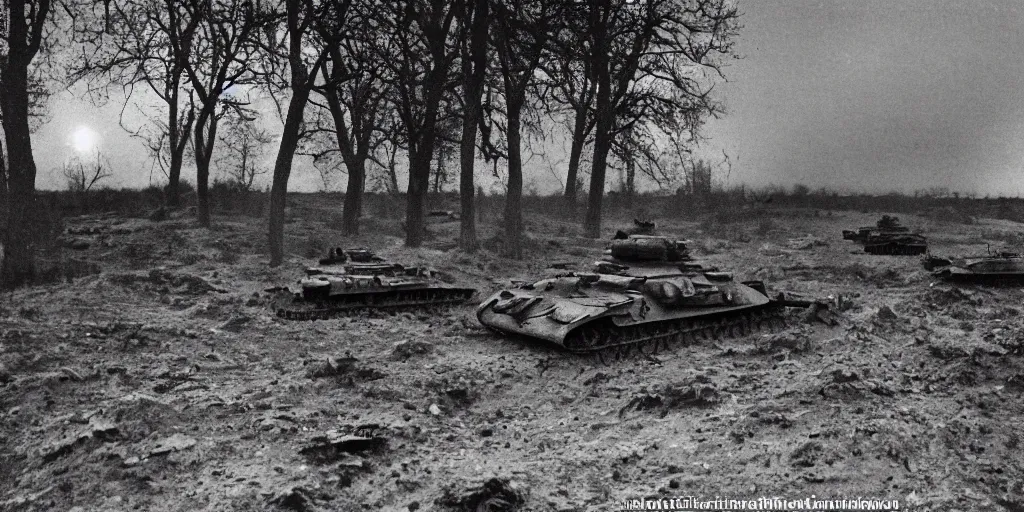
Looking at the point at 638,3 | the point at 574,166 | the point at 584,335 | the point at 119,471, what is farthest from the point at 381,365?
the point at 574,166

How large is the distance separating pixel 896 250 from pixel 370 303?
641 inches

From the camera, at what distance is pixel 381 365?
673cm

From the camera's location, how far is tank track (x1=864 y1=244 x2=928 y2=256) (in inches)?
A: 726

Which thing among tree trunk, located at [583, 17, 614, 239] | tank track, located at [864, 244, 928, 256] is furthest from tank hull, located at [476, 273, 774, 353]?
tank track, located at [864, 244, 928, 256]

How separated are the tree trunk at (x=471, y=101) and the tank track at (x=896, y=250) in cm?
1209

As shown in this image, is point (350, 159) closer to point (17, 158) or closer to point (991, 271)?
point (17, 158)

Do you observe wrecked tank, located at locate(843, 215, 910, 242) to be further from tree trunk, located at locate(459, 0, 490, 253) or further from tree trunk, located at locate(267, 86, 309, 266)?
tree trunk, located at locate(267, 86, 309, 266)

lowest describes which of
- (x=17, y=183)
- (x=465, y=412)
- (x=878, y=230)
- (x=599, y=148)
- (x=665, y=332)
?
(x=465, y=412)

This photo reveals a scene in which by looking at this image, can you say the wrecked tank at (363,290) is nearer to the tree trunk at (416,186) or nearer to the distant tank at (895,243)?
the tree trunk at (416,186)

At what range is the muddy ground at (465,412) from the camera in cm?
392

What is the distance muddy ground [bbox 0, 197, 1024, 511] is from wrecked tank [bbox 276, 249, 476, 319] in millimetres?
395

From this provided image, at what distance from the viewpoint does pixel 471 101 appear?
15336 mm

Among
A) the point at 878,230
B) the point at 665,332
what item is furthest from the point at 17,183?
the point at 878,230

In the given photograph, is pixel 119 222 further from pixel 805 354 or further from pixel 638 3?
pixel 805 354
